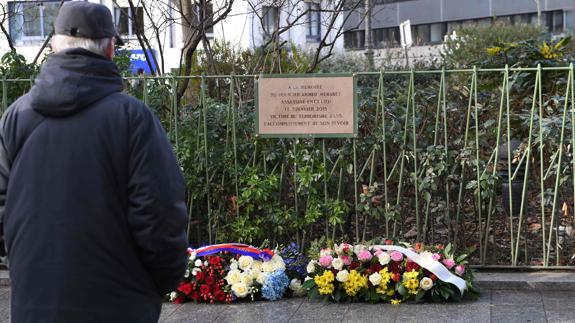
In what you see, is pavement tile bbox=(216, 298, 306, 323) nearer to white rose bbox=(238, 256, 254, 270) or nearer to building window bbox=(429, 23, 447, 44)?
white rose bbox=(238, 256, 254, 270)

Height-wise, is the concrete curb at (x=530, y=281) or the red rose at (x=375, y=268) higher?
the red rose at (x=375, y=268)

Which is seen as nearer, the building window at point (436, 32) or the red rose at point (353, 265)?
the red rose at point (353, 265)

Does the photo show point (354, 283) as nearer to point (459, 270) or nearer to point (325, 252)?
point (325, 252)

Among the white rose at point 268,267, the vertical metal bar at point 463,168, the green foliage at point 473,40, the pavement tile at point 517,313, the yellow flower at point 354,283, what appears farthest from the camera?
the green foliage at point 473,40

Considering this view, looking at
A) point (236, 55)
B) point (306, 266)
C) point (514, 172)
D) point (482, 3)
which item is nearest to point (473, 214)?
point (514, 172)

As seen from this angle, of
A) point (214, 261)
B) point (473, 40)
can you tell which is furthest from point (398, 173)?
point (473, 40)

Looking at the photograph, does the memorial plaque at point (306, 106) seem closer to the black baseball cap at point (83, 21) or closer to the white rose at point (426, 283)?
the white rose at point (426, 283)

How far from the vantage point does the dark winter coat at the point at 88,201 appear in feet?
10.5

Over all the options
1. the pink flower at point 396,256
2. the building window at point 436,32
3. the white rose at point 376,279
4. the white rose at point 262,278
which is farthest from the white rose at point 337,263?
the building window at point 436,32

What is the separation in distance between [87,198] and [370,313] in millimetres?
3539

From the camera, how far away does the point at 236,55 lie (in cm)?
1282

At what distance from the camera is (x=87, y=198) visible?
3.20 meters

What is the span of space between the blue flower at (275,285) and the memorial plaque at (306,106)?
1130 millimetres

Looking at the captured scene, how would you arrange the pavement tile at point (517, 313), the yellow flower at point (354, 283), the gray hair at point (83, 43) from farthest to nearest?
1. the yellow flower at point (354, 283)
2. the pavement tile at point (517, 313)
3. the gray hair at point (83, 43)
